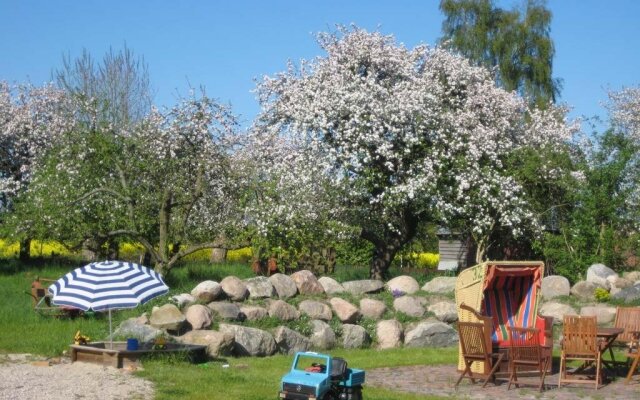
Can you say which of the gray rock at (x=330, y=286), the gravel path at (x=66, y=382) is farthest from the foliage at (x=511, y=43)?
the gravel path at (x=66, y=382)

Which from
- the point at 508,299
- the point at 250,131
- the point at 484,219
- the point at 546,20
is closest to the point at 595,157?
the point at 484,219

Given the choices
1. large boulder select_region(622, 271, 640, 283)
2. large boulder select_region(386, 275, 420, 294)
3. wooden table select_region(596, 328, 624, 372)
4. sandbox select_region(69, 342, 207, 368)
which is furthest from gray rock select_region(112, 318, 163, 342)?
large boulder select_region(622, 271, 640, 283)

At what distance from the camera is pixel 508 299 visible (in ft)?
53.7

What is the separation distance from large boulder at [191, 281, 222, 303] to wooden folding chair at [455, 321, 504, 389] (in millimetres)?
6438

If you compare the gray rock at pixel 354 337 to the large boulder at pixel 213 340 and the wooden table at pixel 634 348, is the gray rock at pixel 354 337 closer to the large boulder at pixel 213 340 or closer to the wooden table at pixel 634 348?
the large boulder at pixel 213 340

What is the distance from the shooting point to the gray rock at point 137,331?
16.4 m

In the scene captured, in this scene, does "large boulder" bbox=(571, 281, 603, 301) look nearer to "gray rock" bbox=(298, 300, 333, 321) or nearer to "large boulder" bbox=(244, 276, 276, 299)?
"gray rock" bbox=(298, 300, 333, 321)

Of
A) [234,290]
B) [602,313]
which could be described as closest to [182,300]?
[234,290]

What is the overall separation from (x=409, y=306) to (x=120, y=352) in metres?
8.50

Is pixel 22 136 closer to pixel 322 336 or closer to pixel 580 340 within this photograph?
pixel 322 336

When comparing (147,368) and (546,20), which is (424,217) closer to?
(147,368)

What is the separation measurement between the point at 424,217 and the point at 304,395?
54.0ft

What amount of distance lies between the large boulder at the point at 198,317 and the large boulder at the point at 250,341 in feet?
1.03

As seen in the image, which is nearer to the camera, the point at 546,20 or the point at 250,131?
the point at 250,131
